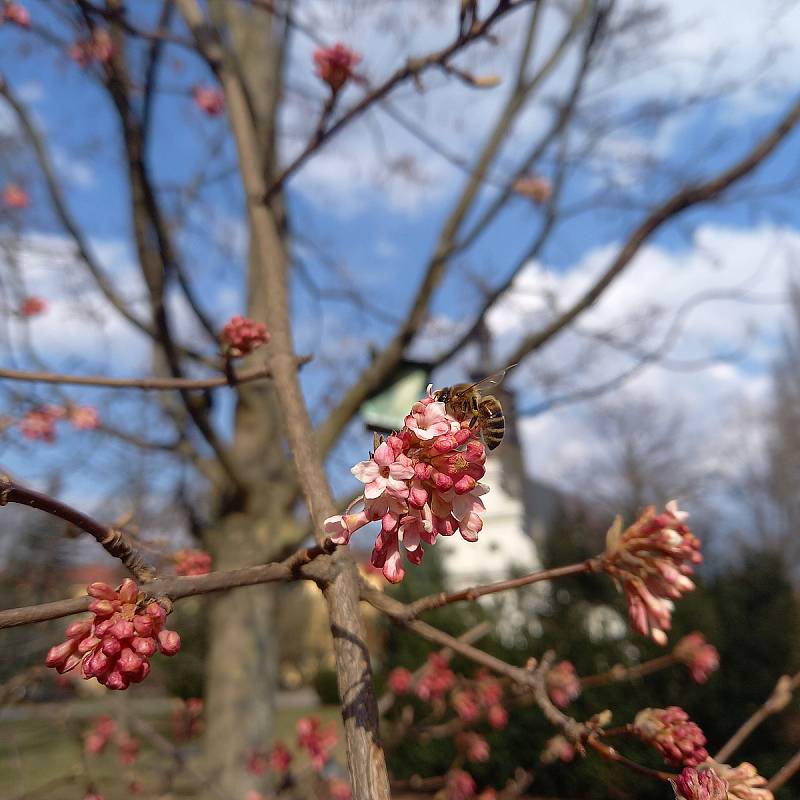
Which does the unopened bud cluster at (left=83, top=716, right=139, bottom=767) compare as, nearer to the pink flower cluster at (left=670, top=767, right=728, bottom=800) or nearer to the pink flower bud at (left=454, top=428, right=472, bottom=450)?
the pink flower cluster at (left=670, top=767, right=728, bottom=800)

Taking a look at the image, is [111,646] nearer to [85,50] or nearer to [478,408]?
[478,408]

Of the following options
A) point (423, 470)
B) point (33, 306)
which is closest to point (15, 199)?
point (33, 306)

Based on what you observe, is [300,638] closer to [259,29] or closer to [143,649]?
[259,29]

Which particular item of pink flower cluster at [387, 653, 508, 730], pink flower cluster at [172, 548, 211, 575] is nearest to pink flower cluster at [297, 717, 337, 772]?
pink flower cluster at [387, 653, 508, 730]

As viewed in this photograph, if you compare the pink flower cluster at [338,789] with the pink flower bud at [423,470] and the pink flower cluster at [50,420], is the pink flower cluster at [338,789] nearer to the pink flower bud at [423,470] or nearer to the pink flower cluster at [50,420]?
the pink flower cluster at [50,420]

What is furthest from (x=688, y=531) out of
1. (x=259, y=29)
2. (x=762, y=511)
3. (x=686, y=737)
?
(x=762, y=511)
